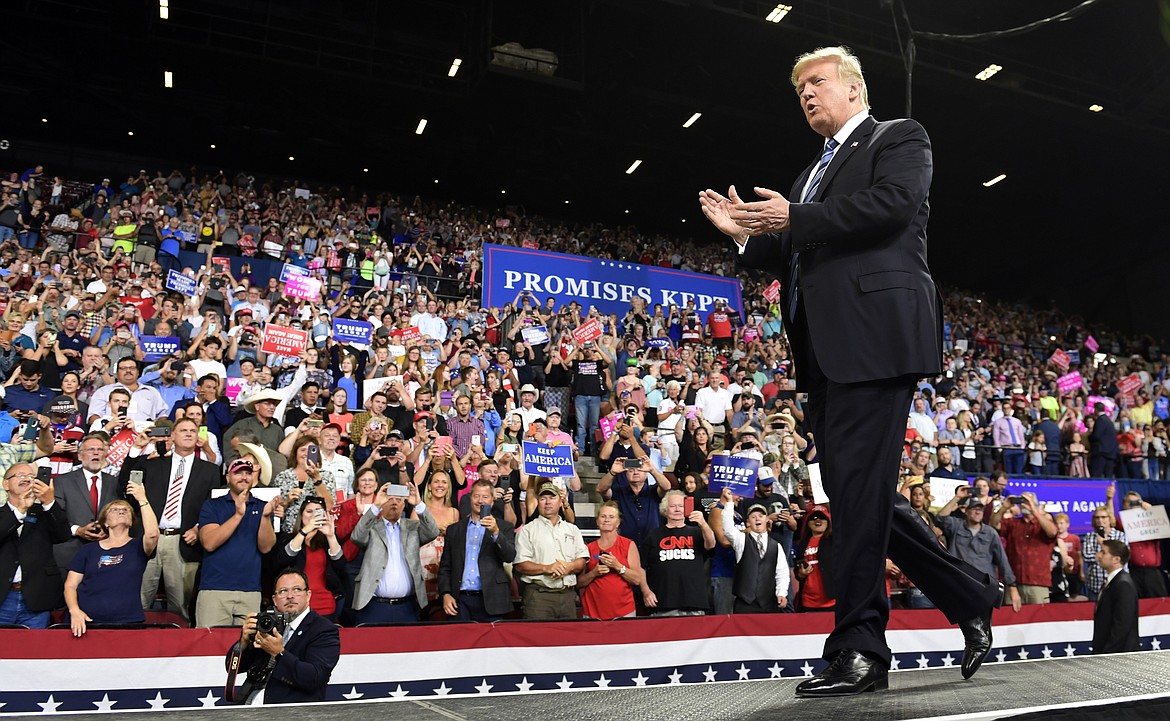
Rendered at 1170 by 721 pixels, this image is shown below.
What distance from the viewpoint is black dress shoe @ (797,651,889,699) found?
73.5 inches

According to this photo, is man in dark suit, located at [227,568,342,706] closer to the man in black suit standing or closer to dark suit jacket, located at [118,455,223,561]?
dark suit jacket, located at [118,455,223,561]

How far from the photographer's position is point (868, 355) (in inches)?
80.9

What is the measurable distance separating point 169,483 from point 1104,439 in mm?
14311

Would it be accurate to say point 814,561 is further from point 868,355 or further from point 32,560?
point 32,560

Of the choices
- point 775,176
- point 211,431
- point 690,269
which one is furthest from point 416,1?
point 211,431

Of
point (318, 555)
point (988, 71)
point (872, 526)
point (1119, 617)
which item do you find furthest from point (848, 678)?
point (988, 71)

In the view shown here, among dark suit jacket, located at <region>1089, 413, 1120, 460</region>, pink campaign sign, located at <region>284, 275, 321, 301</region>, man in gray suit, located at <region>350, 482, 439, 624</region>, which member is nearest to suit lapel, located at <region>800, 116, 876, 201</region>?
man in gray suit, located at <region>350, 482, 439, 624</region>

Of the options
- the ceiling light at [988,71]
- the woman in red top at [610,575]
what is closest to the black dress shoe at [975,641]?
the woman in red top at [610,575]

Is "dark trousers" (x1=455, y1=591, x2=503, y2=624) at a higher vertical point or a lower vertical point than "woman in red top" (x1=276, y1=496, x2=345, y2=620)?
lower

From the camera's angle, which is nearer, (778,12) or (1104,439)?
(1104,439)

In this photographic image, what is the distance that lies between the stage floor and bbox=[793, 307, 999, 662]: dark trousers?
18cm

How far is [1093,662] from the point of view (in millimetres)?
2594

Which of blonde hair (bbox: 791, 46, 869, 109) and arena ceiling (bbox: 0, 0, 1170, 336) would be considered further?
arena ceiling (bbox: 0, 0, 1170, 336)

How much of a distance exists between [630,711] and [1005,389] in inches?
653
